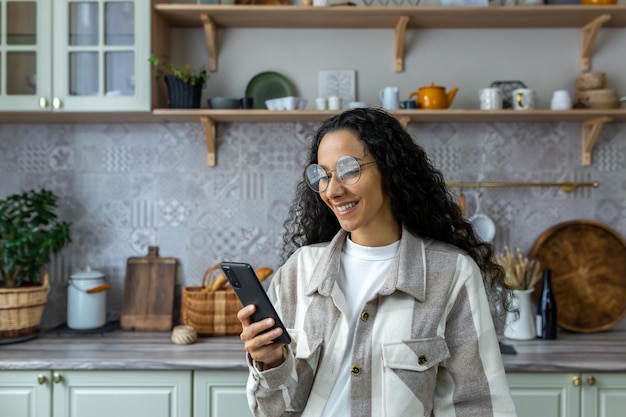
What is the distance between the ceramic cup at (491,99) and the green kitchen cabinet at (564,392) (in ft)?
3.41

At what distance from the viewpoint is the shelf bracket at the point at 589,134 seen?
105 inches

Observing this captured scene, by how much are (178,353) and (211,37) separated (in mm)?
1292

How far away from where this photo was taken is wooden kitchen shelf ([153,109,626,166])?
2.56m

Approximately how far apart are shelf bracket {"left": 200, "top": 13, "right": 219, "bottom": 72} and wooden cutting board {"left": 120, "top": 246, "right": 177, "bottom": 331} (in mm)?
830

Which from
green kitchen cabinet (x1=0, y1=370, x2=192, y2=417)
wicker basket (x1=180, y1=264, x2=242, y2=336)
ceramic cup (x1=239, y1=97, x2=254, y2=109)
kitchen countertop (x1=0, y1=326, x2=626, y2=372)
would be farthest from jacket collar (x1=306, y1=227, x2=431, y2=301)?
ceramic cup (x1=239, y1=97, x2=254, y2=109)

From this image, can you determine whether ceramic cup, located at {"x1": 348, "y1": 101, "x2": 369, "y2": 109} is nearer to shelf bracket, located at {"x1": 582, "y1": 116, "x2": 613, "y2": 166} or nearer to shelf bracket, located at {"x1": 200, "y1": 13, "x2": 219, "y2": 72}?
shelf bracket, located at {"x1": 200, "y1": 13, "x2": 219, "y2": 72}

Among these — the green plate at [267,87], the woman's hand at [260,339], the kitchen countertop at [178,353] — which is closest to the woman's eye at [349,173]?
the woman's hand at [260,339]

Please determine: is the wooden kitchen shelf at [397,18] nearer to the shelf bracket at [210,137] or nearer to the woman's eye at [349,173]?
the shelf bracket at [210,137]

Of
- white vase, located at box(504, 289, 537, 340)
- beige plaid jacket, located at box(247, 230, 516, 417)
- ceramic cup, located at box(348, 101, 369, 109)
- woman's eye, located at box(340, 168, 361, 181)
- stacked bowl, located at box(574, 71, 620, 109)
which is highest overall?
stacked bowl, located at box(574, 71, 620, 109)

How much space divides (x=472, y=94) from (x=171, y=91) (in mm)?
1261

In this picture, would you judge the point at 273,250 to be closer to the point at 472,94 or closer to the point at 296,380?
the point at 472,94

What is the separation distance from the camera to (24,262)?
256 centimetres

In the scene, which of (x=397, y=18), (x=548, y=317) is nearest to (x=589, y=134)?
(x=548, y=317)

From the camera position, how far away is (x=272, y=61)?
2.85 metres
